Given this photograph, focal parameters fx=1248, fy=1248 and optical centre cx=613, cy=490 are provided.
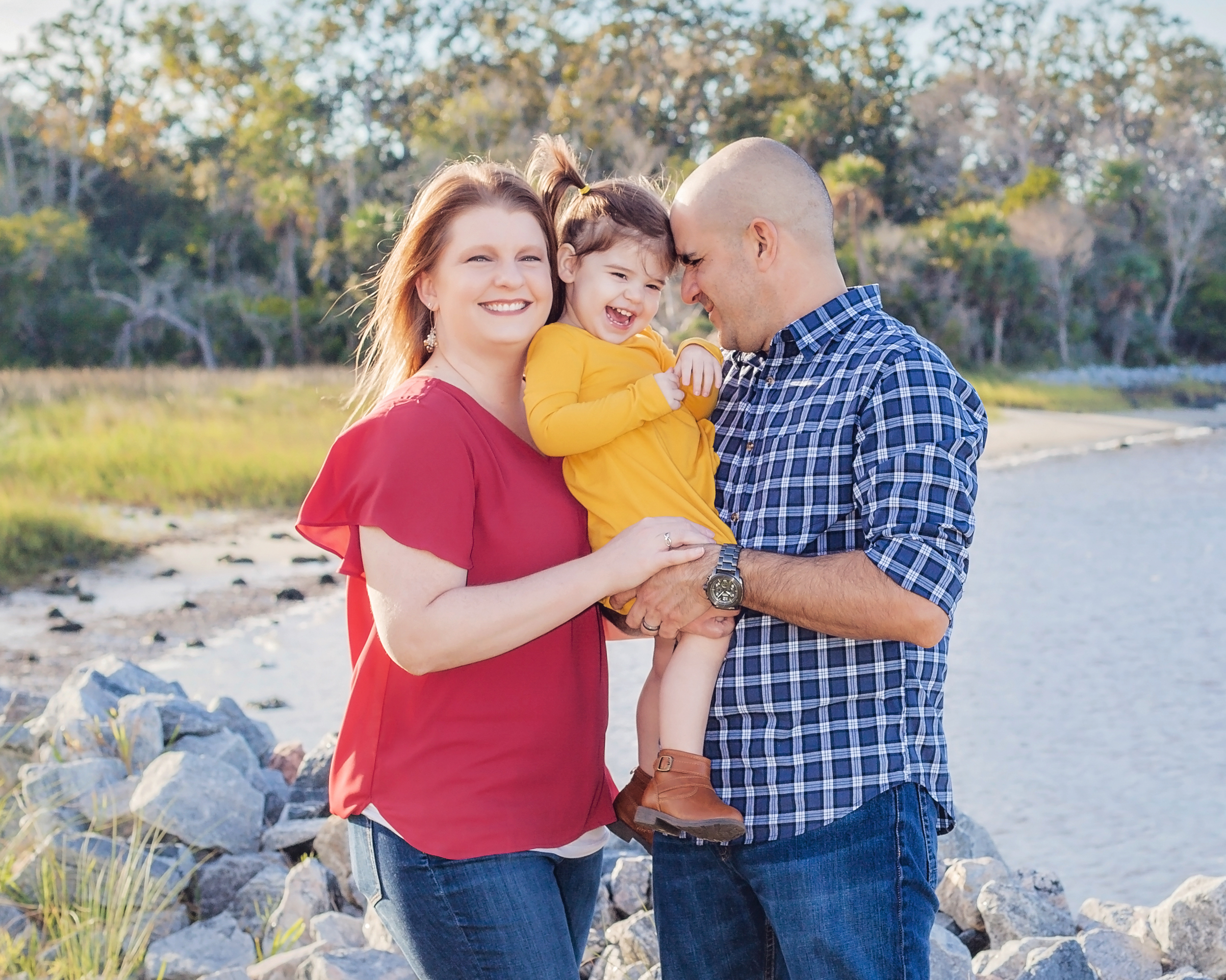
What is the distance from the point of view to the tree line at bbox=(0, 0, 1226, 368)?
3192 cm

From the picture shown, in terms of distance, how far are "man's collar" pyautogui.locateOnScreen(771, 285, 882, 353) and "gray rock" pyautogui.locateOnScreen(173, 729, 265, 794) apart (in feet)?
11.3

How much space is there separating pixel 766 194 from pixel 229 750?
374cm

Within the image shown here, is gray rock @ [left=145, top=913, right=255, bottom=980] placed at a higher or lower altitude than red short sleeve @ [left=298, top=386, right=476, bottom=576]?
lower

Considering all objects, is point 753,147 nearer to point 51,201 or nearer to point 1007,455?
point 1007,455

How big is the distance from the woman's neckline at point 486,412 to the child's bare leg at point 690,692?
434mm

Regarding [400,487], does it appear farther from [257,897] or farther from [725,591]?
[257,897]

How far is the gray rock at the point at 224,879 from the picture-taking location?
13.7 feet

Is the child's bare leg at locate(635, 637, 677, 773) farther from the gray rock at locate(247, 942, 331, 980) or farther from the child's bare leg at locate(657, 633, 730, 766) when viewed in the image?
the gray rock at locate(247, 942, 331, 980)

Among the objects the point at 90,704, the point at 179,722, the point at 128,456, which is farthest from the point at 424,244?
the point at 128,456

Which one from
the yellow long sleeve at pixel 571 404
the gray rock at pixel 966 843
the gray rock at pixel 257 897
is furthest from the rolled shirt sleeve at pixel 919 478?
the gray rock at pixel 257 897

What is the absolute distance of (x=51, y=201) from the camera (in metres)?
37.2

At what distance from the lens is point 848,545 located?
2090 mm

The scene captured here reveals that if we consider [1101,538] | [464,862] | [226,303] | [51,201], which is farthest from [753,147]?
[51,201]

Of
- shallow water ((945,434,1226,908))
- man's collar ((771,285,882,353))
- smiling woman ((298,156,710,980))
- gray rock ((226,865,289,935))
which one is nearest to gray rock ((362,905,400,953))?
gray rock ((226,865,289,935))
